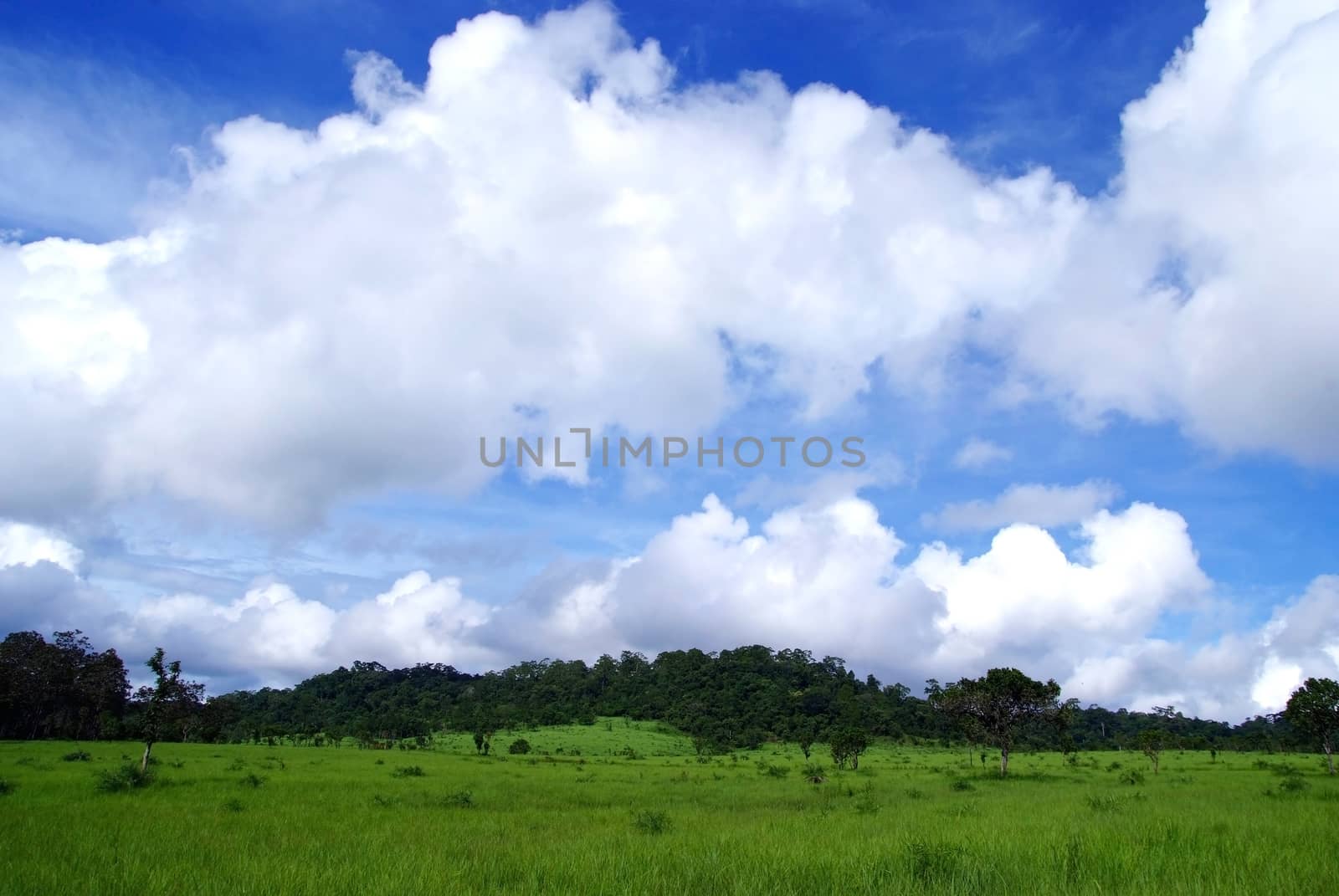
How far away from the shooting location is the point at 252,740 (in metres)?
85.7

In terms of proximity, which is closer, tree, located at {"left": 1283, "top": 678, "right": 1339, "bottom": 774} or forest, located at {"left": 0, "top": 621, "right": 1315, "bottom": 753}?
tree, located at {"left": 1283, "top": 678, "right": 1339, "bottom": 774}

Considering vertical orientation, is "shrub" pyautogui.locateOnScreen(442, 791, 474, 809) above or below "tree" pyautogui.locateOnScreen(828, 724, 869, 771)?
above

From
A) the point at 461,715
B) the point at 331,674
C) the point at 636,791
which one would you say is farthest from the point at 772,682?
the point at 636,791

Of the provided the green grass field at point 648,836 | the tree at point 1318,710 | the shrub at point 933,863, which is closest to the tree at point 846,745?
the green grass field at point 648,836

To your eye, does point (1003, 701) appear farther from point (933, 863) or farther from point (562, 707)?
point (562, 707)

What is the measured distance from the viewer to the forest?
249ft

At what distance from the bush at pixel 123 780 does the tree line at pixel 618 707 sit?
5386mm

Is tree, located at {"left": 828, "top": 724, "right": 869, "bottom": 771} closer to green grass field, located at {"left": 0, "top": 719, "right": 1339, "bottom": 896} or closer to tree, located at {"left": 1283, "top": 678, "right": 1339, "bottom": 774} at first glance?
green grass field, located at {"left": 0, "top": 719, "right": 1339, "bottom": 896}

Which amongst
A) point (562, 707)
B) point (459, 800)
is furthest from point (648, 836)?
point (562, 707)

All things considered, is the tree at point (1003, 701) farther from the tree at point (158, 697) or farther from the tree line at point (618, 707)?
the tree at point (158, 697)

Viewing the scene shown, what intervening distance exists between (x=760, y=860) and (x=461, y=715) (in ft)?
352

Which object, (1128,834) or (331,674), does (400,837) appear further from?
(331,674)

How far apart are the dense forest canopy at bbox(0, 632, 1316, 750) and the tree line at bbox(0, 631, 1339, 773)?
265 mm

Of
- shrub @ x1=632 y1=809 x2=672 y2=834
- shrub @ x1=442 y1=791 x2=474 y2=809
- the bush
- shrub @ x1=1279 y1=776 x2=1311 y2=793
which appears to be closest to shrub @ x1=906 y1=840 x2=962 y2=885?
shrub @ x1=632 y1=809 x2=672 y2=834
